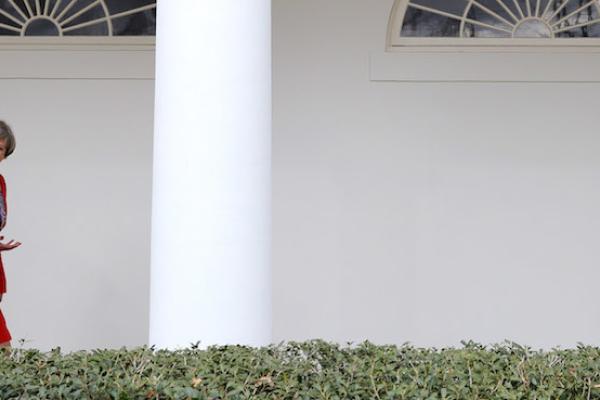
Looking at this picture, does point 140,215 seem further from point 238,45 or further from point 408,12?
point 238,45

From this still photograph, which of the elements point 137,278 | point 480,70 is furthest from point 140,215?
point 480,70

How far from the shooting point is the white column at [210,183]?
3.88 m

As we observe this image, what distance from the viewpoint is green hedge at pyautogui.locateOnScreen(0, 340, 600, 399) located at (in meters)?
2.85

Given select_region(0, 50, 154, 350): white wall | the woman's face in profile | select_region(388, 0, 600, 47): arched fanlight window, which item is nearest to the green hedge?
the woman's face in profile

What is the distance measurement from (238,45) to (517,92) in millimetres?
3694

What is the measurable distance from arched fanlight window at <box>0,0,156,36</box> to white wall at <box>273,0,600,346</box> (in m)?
1.32

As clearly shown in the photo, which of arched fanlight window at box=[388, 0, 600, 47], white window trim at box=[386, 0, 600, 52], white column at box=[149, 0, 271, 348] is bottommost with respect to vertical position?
white column at box=[149, 0, 271, 348]

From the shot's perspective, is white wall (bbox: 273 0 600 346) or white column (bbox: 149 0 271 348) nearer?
white column (bbox: 149 0 271 348)

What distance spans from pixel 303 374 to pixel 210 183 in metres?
1.13

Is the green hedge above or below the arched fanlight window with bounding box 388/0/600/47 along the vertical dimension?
below

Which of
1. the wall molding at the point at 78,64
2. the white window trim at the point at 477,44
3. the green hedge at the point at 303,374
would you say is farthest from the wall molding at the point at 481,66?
the green hedge at the point at 303,374

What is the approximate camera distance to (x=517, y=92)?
23.4ft

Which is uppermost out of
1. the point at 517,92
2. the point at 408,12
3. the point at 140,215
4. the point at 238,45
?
the point at 408,12

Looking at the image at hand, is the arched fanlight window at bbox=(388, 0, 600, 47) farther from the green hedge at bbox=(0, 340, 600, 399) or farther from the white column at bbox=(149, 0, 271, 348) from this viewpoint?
the green hedge at bbox=(0, 340, 600, 399)
